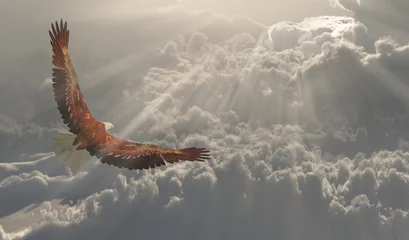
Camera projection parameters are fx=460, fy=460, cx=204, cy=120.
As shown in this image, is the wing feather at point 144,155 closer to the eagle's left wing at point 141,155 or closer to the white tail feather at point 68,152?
the eagle's left wing at point 141,155

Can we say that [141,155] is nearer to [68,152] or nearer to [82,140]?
[82,140]

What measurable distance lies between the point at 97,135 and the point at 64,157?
7.39 ft

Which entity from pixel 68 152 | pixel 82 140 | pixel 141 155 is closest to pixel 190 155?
pixel 141 155

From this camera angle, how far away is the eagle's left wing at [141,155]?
22.9m

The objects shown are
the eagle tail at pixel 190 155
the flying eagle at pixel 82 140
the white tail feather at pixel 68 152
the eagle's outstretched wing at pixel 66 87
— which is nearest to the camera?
the eagle tail at pixel 190 155

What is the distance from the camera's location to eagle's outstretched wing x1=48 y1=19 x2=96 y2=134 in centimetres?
2694

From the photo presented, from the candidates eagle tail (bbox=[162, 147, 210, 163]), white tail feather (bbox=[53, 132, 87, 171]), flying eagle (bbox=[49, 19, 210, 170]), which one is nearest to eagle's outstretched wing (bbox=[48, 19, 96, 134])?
Result: flying eagle (bbox=[49, 19, 210, 170])

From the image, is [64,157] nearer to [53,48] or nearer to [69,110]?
[69,110]

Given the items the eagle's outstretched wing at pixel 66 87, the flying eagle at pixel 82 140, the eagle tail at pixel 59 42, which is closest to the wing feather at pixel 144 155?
the flying eagle at pixel 82 140

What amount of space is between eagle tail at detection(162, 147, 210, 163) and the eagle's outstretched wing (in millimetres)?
6436

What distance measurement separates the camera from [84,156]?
1050 inches

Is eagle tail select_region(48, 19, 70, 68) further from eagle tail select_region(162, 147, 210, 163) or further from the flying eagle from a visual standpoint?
eagle tail select_region(162, 147, 210, 163)

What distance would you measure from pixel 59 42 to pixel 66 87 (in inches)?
109

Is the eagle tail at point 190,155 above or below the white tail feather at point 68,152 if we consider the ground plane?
above
